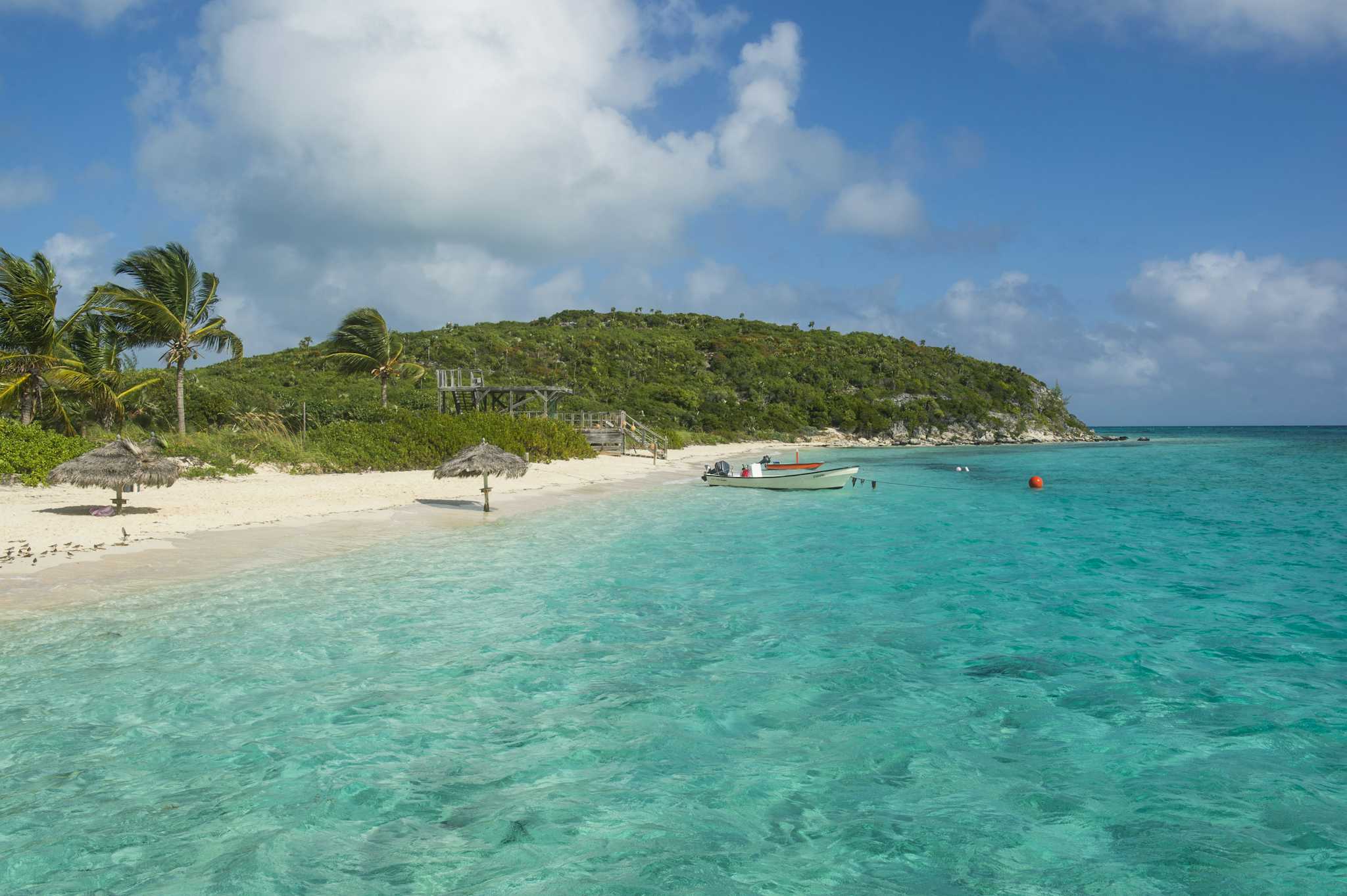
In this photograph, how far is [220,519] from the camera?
50.4ft

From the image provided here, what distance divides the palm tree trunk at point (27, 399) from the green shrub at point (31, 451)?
230cm

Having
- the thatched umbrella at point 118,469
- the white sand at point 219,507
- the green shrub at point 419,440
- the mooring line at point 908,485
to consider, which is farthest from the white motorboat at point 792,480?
the thatched umbrella at point 118,469

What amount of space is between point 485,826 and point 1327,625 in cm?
1070

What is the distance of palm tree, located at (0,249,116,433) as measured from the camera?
65.1 ft

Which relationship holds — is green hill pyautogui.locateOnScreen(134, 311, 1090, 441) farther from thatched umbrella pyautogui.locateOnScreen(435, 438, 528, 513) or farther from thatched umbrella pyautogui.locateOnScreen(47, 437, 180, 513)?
thatched umbrella pyautogui.locateOnScreen(47, 437, 180, 513)

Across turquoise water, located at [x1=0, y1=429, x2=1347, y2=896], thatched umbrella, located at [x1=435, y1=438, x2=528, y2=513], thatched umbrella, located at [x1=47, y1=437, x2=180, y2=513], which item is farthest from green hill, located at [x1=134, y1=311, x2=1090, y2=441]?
turquoise water, located at [x1=0, y1=429, x2=1347, y2=896]

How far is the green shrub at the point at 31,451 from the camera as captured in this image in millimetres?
17234

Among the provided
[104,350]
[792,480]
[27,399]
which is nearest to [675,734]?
[792,480]

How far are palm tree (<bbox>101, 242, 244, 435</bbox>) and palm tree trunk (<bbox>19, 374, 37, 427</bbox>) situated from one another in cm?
444

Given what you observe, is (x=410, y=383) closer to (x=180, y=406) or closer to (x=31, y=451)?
(x=180, y=406)

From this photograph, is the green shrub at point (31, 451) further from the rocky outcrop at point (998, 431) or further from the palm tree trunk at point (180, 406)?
the rocky outcrop at point (998, 431)

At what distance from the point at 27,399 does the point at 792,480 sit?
21.7 metres

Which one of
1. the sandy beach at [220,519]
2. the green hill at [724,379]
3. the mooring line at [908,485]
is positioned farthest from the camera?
the green hill at [724,379]

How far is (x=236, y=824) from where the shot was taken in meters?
4.58
